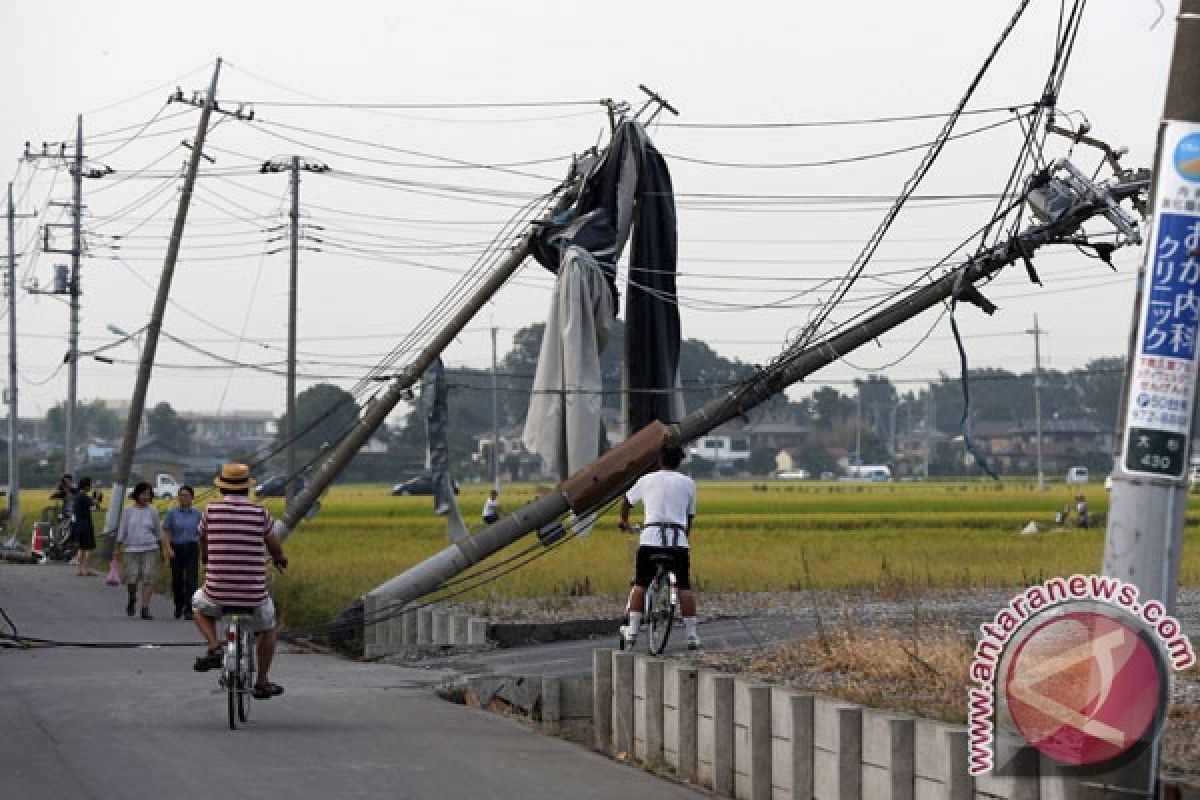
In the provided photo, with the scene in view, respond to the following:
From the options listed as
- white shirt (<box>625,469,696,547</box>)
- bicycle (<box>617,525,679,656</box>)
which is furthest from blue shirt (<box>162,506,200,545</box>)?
white shirt (<box>625,469,696,547</box>)

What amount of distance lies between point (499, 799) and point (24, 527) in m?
58.3

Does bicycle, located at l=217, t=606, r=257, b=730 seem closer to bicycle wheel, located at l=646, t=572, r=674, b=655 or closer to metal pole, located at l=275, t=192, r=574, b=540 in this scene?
bicycle wheel, located at l=646, t=572, r=674, b=655

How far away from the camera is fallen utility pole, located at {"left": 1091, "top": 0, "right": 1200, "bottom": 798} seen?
8.08 meters

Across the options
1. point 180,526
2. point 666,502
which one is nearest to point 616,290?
point 180,526

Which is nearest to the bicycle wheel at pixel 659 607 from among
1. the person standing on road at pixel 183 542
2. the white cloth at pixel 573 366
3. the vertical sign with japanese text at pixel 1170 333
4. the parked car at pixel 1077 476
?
the white cloth at pixel 573 366

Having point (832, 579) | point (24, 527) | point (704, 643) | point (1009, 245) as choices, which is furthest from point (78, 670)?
point (24, 527)

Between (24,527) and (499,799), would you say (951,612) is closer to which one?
(499,799)

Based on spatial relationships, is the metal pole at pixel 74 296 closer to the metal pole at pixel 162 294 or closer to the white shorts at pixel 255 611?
the metal pole at pixel 162 294

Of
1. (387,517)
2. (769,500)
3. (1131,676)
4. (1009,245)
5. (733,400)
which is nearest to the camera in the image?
(1131,676)

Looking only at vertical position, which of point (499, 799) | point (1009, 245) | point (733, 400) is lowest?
point (499, 799)

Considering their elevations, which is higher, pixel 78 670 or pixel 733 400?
pixel 733 400

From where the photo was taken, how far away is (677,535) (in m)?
16.8

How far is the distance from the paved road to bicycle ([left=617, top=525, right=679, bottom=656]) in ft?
5.88

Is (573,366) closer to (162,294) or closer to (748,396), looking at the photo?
(748,396)
